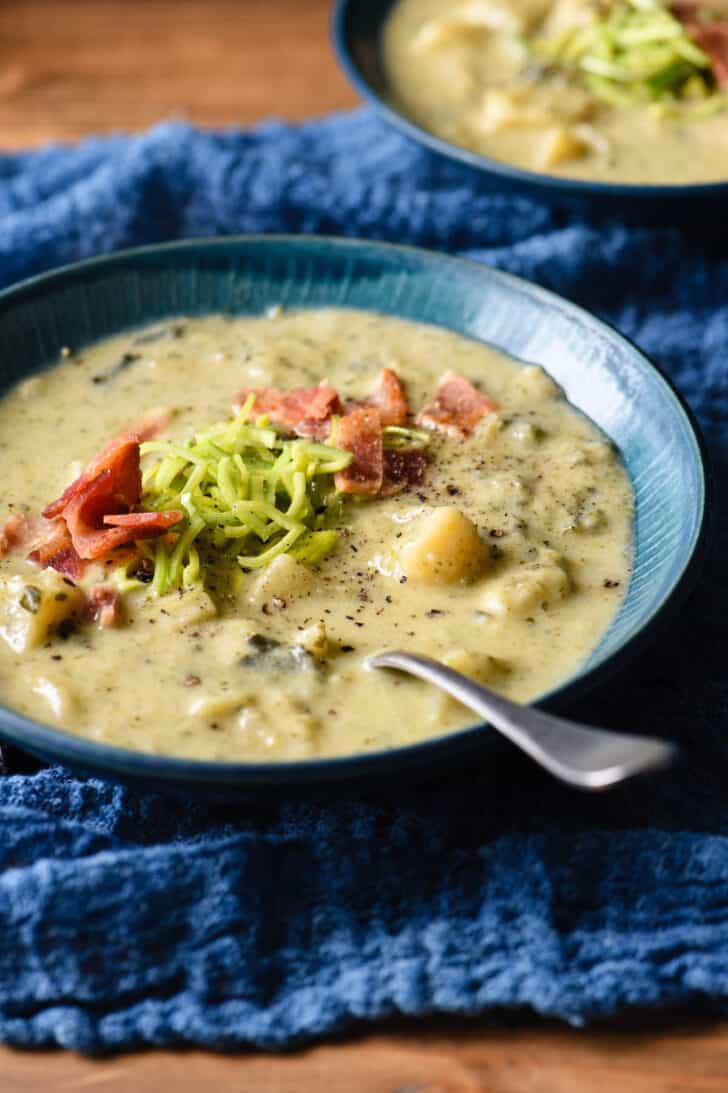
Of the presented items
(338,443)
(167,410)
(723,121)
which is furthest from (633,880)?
(723,121)

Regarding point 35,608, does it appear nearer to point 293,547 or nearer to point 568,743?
point 293,547

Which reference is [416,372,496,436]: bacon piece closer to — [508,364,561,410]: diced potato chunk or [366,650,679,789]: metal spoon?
[508,364,561,410]: diced potato chunk

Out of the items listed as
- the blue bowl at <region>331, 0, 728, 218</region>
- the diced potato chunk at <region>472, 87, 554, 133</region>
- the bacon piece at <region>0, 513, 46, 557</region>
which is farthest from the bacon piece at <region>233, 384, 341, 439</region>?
the diced potato chunk at <region>472, 87, 554, 133</region>

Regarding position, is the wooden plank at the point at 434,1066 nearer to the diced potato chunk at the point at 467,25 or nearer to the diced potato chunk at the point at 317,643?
the diced potato chunk at the point at 317,643

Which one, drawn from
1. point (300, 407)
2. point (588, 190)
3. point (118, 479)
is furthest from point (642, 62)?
point (118, 479)

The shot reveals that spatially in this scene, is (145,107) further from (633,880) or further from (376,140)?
(633,880)

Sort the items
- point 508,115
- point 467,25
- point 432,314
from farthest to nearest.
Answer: point 467,25 < point 508,115 < point 432,314

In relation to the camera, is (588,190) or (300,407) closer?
Result: (300,407)
